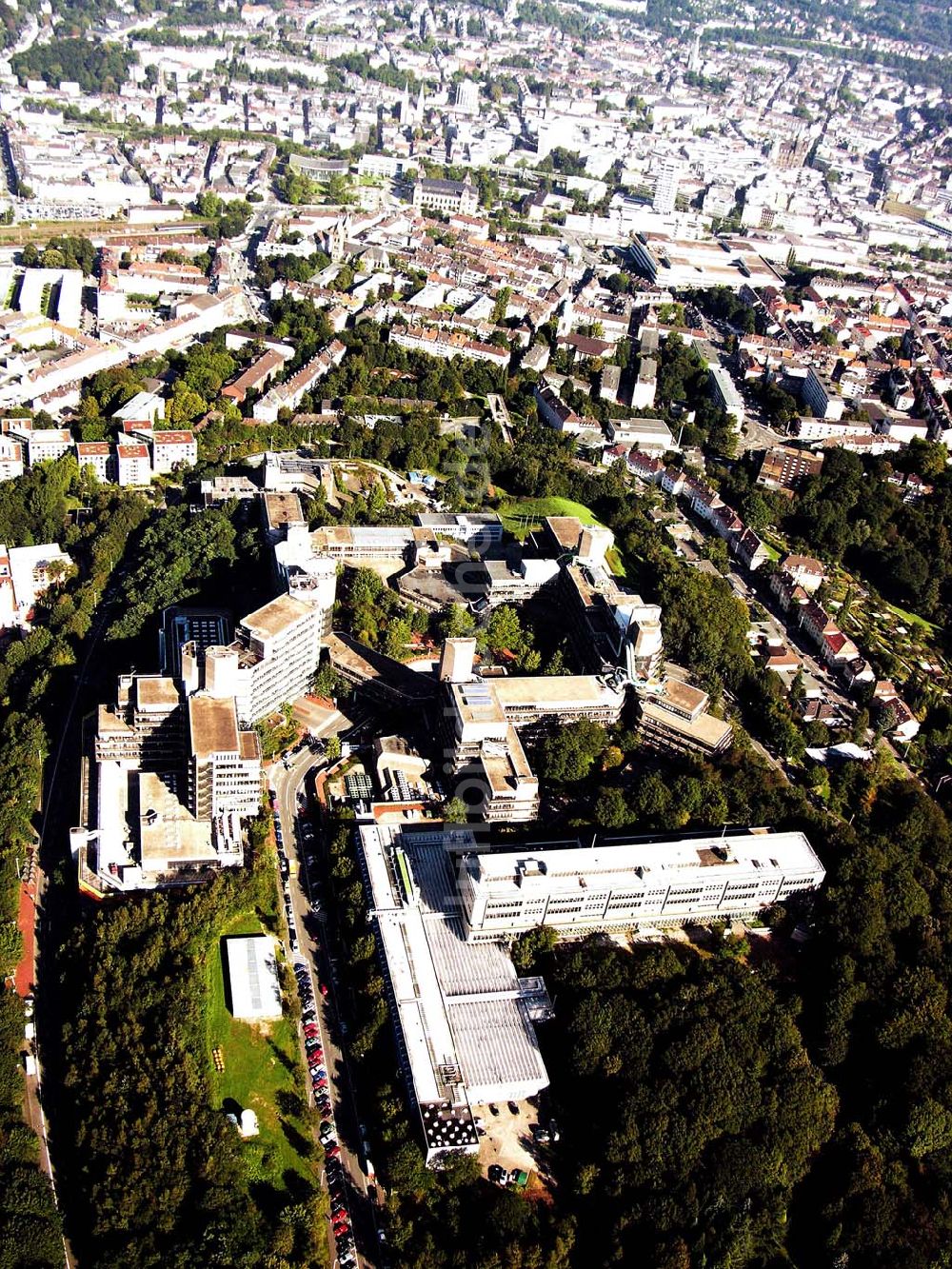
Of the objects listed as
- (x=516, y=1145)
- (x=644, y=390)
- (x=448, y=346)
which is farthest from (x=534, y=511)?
(x=516, y=1145)

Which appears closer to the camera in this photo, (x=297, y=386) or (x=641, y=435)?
(x=297, y=386)

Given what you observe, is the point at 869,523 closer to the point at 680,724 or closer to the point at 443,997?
the point at 680,724

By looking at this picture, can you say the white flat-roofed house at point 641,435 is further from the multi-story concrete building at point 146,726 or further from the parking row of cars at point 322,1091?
the parking row of cars at point 322,1091

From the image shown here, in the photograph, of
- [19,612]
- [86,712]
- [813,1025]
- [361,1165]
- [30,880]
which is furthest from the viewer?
[19,612]

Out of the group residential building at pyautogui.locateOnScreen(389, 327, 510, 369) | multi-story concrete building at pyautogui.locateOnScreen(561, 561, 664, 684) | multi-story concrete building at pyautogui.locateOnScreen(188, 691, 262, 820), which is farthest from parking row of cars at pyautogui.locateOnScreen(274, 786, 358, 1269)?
residential building at pyautogui.locateOnScreen(389, 327, 510, 369)

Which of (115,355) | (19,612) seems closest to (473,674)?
(19,612)

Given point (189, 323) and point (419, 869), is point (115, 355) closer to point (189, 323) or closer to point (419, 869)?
point (189, 323)
